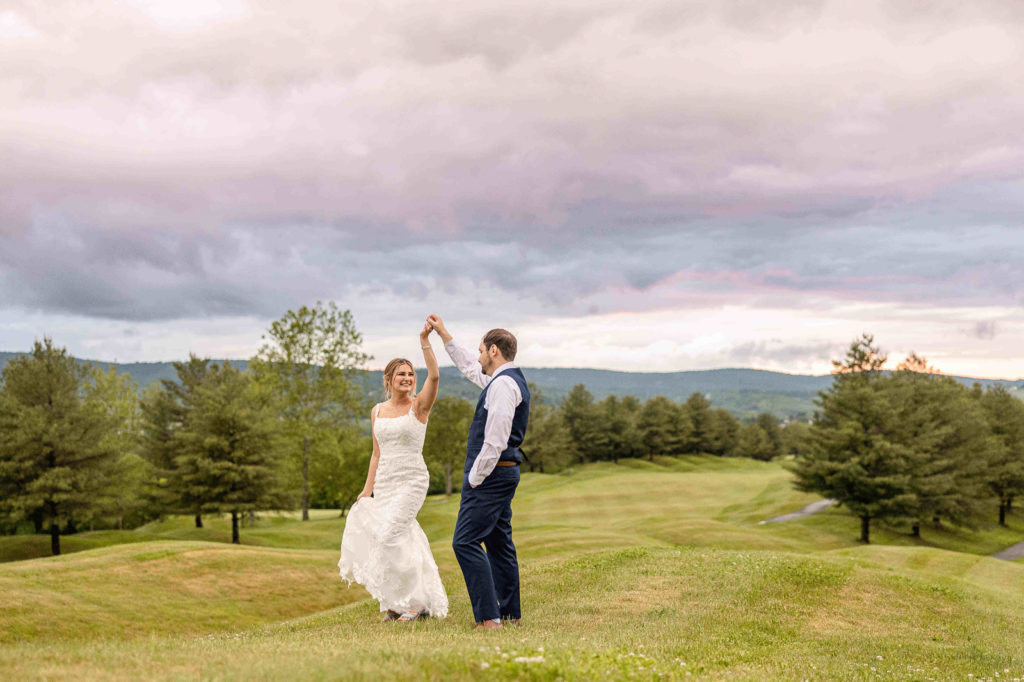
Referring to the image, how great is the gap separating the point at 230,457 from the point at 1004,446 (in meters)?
57.8

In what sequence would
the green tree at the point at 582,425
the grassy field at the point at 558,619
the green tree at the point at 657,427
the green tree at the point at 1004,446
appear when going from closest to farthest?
1. the grassy field at the point at 558,619
2. the green tree at the point at 1004,446
3. the green tree at the point at 657,427
4. the green tree at the point at 582,425

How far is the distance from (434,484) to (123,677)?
8693cm

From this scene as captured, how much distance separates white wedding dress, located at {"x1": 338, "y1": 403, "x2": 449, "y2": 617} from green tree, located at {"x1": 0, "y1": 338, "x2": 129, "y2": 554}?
32.7 meters

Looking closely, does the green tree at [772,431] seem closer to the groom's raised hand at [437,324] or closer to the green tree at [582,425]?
the green tree at [582,425]

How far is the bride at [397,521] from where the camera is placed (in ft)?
34.3

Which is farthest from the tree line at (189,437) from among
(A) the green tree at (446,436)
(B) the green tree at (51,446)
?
(A) the green tree at (446,436)

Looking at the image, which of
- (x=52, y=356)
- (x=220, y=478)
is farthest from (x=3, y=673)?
(x=52, y=356)

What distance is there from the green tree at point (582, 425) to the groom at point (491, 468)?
102752 mm

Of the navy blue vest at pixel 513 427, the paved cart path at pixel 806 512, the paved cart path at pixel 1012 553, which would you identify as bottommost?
the paved cart path at pixel 1012 553

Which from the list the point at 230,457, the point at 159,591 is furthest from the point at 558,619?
the point at 230,457

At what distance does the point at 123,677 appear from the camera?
6070 millimetres

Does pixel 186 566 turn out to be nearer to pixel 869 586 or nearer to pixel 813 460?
pixel 869 586

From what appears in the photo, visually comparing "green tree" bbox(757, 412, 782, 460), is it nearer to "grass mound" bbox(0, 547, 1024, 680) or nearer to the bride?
"grass mound" bbox(0, 547, 1024, 680)

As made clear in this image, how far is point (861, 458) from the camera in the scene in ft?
157
